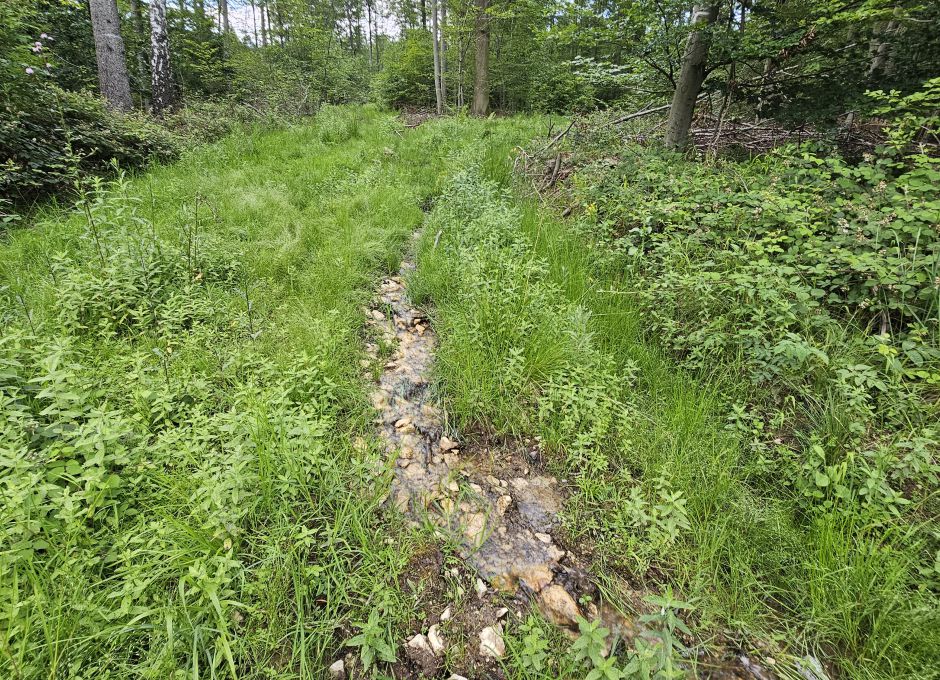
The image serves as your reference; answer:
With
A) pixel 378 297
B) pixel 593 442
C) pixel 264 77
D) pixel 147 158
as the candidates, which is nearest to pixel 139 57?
pixel 264 77

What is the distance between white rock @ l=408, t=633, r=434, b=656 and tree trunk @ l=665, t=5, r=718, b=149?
595 centimetres

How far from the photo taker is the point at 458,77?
1734 centimetres

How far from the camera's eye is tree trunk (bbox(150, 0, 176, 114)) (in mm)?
8859

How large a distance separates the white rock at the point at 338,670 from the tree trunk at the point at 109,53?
1067 cm

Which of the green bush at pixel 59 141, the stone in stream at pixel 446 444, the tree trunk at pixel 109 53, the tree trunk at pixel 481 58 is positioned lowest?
the stone in stream at pixel 446 444

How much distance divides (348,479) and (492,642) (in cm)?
108

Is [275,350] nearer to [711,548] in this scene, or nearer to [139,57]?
[711,548]

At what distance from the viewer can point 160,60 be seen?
9.21 m

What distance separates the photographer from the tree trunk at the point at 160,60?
29.1ft

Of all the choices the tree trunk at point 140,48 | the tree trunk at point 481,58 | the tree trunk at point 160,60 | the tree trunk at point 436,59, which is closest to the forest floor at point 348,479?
the tree trunk at point 160,60

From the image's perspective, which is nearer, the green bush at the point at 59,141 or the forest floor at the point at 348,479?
the forest floor at the point at 348,479

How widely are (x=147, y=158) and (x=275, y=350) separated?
6.23 m

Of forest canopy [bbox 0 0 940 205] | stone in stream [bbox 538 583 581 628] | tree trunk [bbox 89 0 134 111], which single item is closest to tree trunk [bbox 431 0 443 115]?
forest canopy [bbox 0 0 940 205]

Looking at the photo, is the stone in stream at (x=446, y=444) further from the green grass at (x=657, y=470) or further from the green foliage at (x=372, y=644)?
the green foliage at (x=372, y=644)
